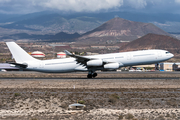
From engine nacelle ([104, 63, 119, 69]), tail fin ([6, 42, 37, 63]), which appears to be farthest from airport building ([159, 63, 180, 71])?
tail fin ([6, 42, 37, 63])

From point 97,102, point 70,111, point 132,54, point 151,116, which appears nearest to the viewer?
point 151,116

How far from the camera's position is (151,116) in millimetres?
20281

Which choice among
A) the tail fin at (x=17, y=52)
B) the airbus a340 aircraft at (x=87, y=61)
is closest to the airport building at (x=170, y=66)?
the airbus a340 aircraft at (x=87, y=61)

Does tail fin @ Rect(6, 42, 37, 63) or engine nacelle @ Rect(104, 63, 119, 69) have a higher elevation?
tail fin @ Rect(6, 42, 37, 63)

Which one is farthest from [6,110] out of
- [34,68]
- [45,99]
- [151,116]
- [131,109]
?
[34,68]

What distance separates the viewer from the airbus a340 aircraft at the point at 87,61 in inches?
1951

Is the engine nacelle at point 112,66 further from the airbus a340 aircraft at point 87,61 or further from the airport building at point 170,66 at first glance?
the airport building at point 170,66

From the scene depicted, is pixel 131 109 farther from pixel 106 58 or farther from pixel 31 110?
pixel 106 58

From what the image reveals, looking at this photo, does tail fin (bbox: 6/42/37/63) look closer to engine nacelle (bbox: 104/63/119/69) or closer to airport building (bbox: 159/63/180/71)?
engine nacelle (bbox: 104/63/119/69)

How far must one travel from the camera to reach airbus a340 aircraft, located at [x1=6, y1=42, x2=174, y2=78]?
163 ft

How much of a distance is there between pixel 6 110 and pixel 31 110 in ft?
6.80

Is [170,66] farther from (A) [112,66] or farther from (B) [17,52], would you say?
(B) [17,52]

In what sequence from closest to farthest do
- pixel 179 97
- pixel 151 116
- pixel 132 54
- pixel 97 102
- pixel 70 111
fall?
pixel 151 116 < pixel 70 111 < pixel 97 102 < pixel 179 97 < pixel 132 54

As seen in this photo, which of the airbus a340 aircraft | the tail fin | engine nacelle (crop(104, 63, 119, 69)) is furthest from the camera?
the airbus a340 aircraft
